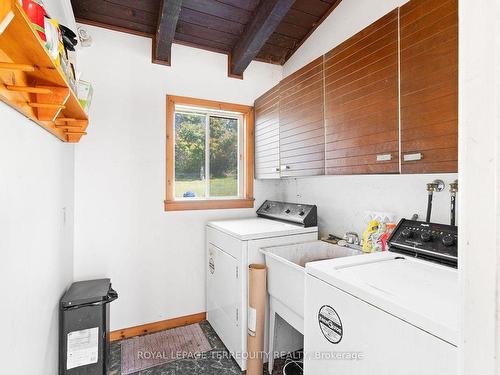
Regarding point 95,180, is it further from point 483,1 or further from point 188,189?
point 483,1

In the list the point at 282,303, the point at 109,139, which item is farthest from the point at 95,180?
the point at 282,303

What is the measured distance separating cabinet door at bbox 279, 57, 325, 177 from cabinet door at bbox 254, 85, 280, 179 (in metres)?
0.09

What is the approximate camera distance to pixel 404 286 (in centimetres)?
100

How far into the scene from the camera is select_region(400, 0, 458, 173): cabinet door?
3.56 ft

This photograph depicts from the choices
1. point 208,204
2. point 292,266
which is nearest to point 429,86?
point 292,266

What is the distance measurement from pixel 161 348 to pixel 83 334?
70 cm

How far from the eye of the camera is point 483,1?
1.26ft

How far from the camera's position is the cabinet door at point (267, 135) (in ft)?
7.86

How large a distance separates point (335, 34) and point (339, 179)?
3.94ft

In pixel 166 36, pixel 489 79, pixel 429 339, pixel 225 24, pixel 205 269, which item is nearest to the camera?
pixel 489 79

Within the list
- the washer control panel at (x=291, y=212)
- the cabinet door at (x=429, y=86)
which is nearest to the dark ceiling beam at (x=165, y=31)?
the cabinet door at (x=429, y=86)

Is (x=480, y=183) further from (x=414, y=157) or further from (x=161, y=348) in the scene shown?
(x=161, y=348)

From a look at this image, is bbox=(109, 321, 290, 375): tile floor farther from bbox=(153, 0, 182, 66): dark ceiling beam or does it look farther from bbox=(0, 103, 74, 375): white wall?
bbox=(153, 0, 182, 66): dark ceiling beam

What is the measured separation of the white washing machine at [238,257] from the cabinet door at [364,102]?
1.93ft
